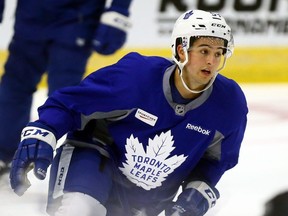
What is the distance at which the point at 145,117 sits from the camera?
2.53 m

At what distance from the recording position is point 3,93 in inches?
141

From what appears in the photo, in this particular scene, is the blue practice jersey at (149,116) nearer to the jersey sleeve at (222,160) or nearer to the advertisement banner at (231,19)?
the jersey sleeve at (222,160)

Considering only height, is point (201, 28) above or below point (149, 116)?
above

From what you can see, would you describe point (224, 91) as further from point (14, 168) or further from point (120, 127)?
point (14, 168)

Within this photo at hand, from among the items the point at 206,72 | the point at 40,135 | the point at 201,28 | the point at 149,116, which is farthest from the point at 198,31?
the point at 40,135

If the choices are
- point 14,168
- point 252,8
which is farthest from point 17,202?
point 252,8

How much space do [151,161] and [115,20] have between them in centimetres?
111

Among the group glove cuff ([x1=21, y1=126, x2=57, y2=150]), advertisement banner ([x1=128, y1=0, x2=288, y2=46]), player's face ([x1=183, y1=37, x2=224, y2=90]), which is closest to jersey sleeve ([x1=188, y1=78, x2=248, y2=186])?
player's face ([x1=183, y1=37, x2=224, y2=90])

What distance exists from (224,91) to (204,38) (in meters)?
0.18

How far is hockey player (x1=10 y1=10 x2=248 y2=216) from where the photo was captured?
2.48 meters

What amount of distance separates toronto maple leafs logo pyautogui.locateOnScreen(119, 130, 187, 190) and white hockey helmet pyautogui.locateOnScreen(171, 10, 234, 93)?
19 cm

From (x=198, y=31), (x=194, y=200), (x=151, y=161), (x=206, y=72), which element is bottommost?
(x=194, y=200)

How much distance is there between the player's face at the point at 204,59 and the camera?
2.46m

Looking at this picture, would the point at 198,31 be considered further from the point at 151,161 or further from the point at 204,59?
the point at 151,161
